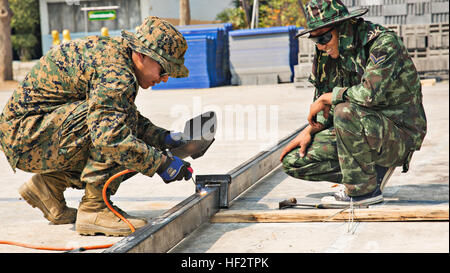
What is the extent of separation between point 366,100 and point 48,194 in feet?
6.52

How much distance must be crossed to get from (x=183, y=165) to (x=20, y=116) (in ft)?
3.24

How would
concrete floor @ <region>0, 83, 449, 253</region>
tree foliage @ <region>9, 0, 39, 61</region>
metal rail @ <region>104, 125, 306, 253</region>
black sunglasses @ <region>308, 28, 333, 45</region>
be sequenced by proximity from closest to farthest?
metal rail @ <region>104, 125, 306, 253</region>
concrete floor @ <region>0, 83, 449, 253</region>
black sunglasses @ <region>308, 28, 333, 45</region>
tree foliage @ <region>9, 0, 39, 61</region>

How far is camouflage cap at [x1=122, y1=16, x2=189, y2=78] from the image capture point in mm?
3670

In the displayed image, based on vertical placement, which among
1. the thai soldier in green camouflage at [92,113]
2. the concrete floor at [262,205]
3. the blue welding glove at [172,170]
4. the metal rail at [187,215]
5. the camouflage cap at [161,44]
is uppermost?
the camouflage cap at [161,44]

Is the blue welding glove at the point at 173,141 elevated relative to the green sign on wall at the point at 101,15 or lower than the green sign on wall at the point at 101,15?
lower

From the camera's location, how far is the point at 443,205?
12.8 feet

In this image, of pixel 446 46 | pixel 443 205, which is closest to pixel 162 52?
pixel 443 205

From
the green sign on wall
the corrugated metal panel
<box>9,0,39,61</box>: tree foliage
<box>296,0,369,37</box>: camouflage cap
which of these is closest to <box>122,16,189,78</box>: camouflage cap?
<box>296,0,369,37</box>: camouflage cap

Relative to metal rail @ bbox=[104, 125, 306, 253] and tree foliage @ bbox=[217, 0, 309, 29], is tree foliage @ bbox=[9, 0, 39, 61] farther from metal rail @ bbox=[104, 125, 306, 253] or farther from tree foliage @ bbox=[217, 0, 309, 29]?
metal rail @ bbox=[104, 125, 306, 253]

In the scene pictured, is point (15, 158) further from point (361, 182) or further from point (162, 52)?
point (361, 182)

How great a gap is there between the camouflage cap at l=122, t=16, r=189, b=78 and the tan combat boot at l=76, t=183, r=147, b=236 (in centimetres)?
82

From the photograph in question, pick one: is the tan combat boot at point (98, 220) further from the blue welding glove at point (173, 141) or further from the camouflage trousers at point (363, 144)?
the camouflage trousers at point (363, 144)

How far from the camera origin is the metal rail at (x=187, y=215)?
3.10 meters

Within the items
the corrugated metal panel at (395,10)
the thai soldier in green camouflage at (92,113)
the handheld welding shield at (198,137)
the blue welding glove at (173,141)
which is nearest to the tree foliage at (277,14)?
the corrugated metal panel at (395,10)
